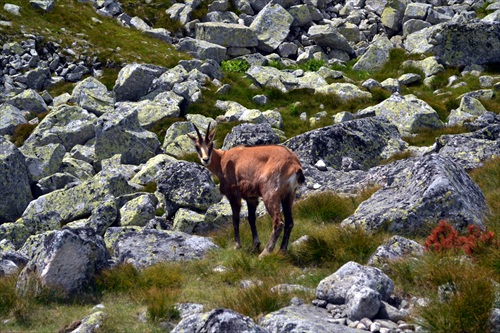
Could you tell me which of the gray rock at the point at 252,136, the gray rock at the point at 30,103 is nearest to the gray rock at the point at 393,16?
the gray rock at the point at 252,136

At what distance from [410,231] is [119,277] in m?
6.11

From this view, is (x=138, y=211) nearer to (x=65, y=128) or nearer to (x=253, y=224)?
(x=253, y=224)

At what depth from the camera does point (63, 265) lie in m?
12.3

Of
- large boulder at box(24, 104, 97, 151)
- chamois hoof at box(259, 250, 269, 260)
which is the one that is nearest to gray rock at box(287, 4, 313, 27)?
large boulder at box(24, 104, 97, 151)

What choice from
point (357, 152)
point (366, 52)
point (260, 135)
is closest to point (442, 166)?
point (357, 152)

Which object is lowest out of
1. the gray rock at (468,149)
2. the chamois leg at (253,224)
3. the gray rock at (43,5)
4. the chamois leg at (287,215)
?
the gray rock at (468,149)

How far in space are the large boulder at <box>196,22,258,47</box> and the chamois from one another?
26.6 metres

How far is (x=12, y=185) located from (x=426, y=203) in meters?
16.0

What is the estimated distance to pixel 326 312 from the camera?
10203mm

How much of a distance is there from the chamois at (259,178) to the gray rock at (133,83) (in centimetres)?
1833

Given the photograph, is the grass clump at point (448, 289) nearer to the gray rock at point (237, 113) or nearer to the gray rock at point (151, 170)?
the gray rock at point (151, 170)

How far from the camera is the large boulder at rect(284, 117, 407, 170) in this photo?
23.3m

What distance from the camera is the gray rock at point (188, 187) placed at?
66.2 ft

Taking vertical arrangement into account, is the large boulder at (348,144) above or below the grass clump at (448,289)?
below
